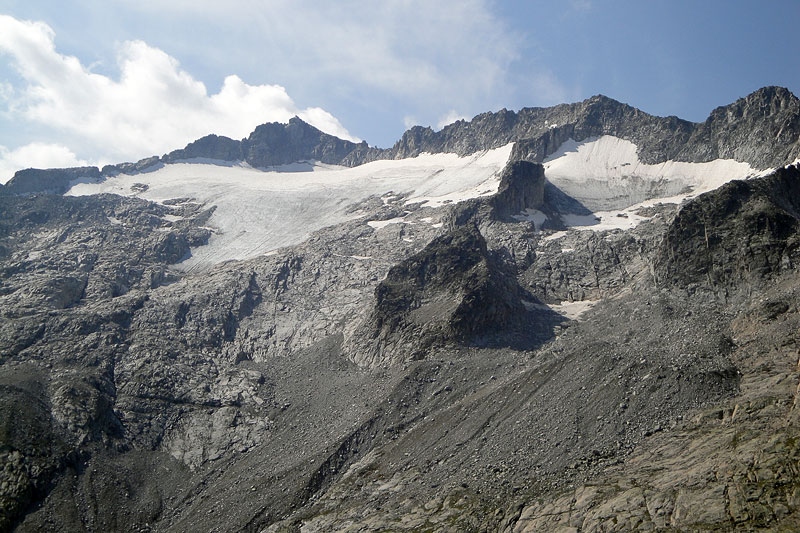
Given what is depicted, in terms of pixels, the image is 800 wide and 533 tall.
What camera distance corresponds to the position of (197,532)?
3806 centimetres

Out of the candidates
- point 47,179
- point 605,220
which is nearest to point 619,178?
point 605,220

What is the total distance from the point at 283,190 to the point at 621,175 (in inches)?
2999

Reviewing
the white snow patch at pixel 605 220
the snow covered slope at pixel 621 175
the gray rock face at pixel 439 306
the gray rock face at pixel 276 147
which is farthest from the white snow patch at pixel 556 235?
the gray rock face at pixel 276 147

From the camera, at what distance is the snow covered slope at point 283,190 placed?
339 ft

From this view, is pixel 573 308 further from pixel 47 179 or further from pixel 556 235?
pixel 47 179

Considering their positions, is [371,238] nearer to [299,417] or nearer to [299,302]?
[299,302]

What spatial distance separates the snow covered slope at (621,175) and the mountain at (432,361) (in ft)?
4.17

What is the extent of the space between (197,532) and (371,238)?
5790cm

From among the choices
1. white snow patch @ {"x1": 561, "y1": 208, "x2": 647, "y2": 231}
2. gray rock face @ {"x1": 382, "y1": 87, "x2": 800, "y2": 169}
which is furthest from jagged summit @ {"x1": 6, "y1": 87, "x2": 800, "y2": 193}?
white snow patch @ {"x1": 561, "y1": 208, "x2": 647, "y2": 231}

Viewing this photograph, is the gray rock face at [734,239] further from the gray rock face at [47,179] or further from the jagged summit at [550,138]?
the gray rock face at [47,179]

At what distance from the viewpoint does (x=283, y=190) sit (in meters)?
131

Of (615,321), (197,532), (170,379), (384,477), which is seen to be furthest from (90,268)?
(615,321)

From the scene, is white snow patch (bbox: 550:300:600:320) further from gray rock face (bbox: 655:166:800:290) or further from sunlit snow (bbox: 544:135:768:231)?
sunlit snow (bbox: 544:135:768:231)

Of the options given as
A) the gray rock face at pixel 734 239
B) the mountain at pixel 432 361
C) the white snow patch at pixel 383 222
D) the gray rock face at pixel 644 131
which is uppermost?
the gray rock face at pixel 644 131
